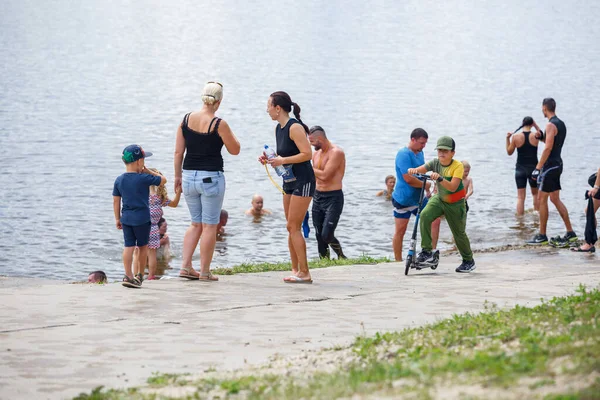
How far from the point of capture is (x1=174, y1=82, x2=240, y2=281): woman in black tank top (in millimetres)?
10625

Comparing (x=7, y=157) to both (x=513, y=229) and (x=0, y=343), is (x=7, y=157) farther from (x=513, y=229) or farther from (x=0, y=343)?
(x=0, y=343)

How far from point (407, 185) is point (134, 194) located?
4.33m

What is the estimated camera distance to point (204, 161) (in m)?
10.7

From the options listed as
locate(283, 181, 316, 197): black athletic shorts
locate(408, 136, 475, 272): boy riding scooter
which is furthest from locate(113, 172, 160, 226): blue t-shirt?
locate(408, 136, 475, 272): boy riding scooter

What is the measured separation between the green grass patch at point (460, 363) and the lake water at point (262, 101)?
9.67 m

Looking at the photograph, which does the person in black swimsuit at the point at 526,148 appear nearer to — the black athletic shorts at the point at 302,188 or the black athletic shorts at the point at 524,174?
the black athletic shorts at the point at 524,174

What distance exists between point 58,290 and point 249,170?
19088 millimetres

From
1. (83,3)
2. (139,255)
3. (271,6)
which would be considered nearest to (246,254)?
(139,255)

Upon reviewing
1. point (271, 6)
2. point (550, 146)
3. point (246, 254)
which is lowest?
point (246, 254)

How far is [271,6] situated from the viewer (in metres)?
118

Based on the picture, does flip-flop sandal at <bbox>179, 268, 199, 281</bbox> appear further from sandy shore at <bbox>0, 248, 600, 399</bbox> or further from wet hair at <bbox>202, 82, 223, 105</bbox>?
wet hair at <bbox>202, 82, 223, 105</bbox>

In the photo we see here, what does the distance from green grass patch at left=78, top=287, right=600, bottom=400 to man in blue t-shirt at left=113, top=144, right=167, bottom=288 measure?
372cm

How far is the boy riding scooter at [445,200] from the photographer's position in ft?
38.3

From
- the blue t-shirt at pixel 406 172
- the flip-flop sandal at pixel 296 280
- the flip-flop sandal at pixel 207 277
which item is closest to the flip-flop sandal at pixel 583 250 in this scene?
the blue t-shirt at pixel 406 172
